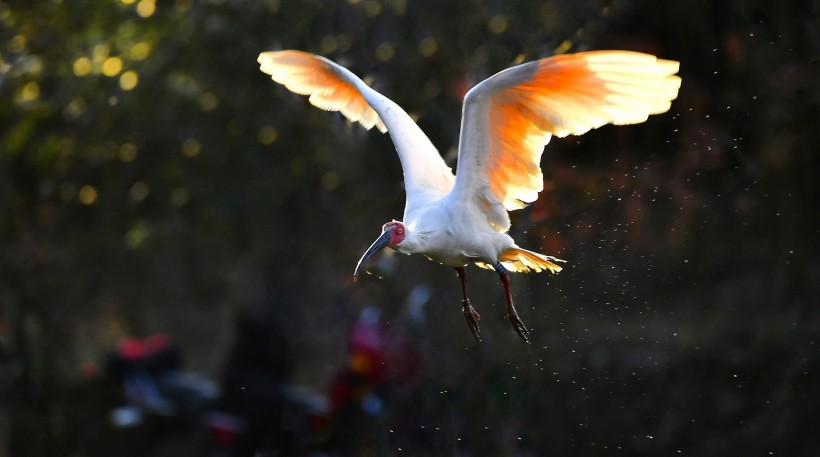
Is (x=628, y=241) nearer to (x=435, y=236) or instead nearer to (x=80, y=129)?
(x=435, y=236)

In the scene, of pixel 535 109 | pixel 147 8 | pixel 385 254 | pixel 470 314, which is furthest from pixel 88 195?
pixel 535 109

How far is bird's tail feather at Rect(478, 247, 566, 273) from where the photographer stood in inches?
207

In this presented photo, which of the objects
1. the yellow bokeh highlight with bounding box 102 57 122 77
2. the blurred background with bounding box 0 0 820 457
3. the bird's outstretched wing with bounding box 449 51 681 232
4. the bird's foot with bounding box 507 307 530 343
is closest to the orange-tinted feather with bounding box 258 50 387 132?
the bird's outstretched wing with bounding box 449 51 681 232

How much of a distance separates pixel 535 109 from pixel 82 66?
502cm

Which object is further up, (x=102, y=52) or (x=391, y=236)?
(x=102, y=52)

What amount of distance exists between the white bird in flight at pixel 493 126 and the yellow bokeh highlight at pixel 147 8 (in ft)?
10.5

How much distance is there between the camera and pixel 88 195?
9.23m

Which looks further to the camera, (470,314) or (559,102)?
(470,314)

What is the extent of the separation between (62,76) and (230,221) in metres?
1.65

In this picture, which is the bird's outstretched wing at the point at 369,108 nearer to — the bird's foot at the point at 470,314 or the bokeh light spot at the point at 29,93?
the bird's foot at the point at 470,314

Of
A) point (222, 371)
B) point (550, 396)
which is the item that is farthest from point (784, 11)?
point (222, 371)

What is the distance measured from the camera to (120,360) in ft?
30.2

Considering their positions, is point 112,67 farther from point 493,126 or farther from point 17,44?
point 493,126

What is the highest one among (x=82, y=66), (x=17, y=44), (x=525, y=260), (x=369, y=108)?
(x=17, y=44)
